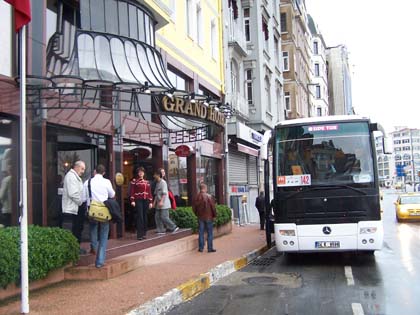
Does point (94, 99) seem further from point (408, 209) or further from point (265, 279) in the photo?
point (408, 209)

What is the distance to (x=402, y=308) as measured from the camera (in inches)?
270

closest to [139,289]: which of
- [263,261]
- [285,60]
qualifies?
[263,261]

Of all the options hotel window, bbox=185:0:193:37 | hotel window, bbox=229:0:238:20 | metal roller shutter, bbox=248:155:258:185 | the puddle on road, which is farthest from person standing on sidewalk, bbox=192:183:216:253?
hotel window, bbox=229:0:238:20

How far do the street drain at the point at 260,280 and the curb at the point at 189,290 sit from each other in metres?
A: 0.60

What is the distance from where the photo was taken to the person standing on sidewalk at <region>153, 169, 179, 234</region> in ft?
40.9

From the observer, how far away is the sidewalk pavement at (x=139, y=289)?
262 inches

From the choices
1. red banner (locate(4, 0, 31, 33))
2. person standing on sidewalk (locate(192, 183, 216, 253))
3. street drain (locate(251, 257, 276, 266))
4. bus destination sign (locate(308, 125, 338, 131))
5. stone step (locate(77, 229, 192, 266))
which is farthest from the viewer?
person standing on sidewalk (locate(192, 183, 216, 253))

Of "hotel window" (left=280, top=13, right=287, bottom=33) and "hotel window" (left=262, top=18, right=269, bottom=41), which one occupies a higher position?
"hotel window" (left=280, top=13, right=287, bottom=33)

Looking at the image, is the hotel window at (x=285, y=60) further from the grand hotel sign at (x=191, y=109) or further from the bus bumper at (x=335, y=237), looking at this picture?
the bus bumper at (x=335, y=237)

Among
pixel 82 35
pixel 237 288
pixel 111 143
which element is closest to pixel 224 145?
pixel 111 143

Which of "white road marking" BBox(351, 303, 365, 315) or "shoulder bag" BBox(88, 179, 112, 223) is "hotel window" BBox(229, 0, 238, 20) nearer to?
"shoulder bag" BBox(88, 179, 112, 223)

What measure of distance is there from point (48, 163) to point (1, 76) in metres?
2.05

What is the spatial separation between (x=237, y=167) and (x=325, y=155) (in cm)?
1429

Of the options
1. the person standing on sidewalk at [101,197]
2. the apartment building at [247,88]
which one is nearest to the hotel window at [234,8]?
the apartment building at [247,88]
